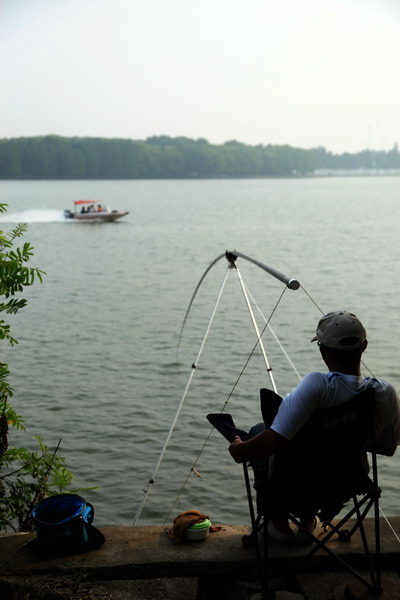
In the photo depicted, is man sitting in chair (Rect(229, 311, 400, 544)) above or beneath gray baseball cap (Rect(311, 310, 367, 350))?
beneath

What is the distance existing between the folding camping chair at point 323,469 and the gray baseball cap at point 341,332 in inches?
8.4

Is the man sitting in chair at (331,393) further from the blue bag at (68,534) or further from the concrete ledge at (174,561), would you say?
the blue bag at (68,534)

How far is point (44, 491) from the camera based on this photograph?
16.3ft

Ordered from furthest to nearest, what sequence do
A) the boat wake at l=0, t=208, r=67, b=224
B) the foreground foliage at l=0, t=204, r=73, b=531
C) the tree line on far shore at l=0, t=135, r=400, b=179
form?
the tree line on far shore at l=0, t=135, r=400, b=179
the boat wake at l=0, t=208, r=67, b=224
the foreground foliage at l=0, t=204, r=73, b=531

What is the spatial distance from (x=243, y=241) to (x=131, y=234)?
9.37m

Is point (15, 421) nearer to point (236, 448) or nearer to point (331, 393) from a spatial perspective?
point (236, 448)

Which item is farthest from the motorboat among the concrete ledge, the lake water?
the concrete ledge

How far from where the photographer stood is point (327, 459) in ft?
10.7

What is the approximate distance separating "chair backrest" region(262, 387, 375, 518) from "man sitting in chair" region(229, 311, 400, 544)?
2.3 inches

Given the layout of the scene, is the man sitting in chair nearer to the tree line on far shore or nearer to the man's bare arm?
the man's bare arm

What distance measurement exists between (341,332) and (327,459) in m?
0.51

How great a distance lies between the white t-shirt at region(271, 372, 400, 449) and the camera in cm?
314

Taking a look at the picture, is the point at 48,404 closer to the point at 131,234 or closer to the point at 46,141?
the point at 131,234

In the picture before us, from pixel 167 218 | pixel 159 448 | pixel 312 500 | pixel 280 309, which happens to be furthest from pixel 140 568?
pixel 167 218
